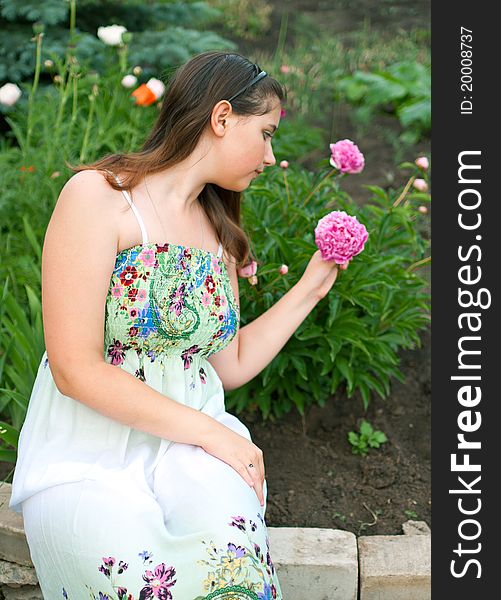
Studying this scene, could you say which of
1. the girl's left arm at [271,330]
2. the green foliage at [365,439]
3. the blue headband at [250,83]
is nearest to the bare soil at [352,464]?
the green foliage at [365,439]

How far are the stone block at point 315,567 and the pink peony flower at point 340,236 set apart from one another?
0.76m

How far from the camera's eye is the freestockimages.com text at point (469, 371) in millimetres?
2371

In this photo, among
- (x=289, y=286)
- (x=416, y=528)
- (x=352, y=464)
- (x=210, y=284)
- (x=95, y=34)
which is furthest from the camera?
(x=95, y=34)

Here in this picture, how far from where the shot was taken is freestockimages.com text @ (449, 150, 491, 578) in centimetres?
237

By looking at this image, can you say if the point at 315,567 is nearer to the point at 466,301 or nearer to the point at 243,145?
the point at 466,301

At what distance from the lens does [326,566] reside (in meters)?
2.28

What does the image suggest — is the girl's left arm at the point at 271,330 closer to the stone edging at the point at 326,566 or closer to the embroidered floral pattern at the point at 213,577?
the stone edging at the point at 326,566

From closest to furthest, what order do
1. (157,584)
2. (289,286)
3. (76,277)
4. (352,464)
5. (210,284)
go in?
(157,584)
(76,277)
(210,284)
(289,286)
(352,464)

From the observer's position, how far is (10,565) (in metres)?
2.29

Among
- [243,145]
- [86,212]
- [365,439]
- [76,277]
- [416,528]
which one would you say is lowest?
[416,528]

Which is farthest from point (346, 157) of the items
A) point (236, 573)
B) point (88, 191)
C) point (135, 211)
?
point (236, 573)

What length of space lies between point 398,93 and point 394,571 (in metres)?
3.46

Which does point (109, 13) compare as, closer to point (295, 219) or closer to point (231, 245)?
point (295, 219)

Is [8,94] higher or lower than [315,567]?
higher
